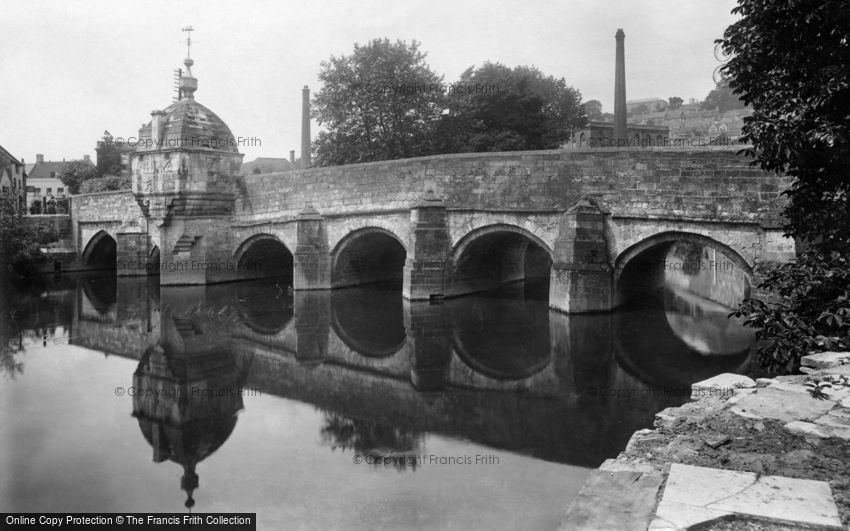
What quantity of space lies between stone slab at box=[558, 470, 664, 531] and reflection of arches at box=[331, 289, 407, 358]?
8.61 m

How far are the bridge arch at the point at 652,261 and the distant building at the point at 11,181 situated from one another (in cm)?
2012

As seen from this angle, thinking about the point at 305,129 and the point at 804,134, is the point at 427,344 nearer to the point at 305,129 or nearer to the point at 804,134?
the point at 804,134

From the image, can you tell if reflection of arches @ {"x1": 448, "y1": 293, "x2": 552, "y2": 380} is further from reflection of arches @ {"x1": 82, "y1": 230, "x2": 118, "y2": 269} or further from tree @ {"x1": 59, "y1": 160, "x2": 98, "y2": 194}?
tree @ {"x1": 59, "y1": 160, "x2": 98, "y2": 194}

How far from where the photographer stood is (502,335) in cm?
1398

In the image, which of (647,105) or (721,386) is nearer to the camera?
(721,386)

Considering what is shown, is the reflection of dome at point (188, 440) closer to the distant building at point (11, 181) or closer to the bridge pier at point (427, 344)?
the bridge pier at point (427, 344)

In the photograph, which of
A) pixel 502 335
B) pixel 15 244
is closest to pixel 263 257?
pixel 15 244

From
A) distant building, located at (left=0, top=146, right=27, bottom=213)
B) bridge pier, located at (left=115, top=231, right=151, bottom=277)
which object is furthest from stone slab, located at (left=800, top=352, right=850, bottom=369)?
distant building, located at (left=0, top=146, right=27, bottom=213)

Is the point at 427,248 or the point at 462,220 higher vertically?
the point at 462,220

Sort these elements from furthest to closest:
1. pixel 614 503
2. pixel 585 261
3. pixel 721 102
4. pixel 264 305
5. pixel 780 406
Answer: pixel 721 102
pixel 264 305
pixel 585 261
pixel 780 406
pixel 614 503

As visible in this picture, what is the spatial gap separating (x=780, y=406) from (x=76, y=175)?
48.8m

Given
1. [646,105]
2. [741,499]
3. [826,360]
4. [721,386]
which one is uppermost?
[646,105]

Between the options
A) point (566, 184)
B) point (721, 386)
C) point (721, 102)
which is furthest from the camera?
point (721, 102)

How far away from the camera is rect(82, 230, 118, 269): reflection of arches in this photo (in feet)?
95.4
